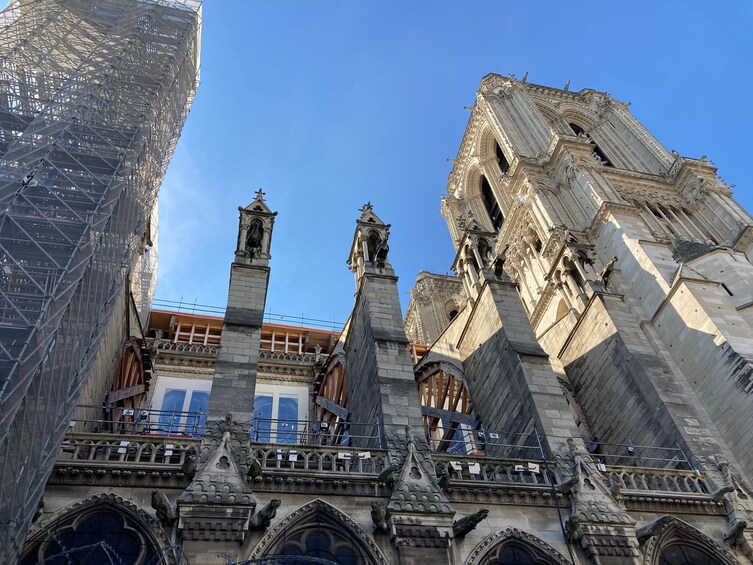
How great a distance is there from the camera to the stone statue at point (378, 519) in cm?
1095

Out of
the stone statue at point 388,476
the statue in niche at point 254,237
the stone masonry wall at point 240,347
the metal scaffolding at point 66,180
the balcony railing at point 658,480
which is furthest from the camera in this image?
the statue in niche at point 254,237

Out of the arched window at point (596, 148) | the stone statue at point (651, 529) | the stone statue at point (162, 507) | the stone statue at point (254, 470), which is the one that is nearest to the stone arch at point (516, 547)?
the stone statue at point (651, 529)

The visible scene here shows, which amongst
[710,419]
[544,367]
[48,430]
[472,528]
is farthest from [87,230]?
[710,419]

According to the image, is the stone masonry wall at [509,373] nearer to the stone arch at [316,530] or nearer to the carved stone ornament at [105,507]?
the stone arch at [316,530]

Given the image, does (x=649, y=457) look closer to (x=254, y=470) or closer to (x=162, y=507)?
(x=254, y=470)

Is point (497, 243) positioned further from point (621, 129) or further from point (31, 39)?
point (31, 39)

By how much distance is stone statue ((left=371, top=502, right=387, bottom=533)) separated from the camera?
431 inches

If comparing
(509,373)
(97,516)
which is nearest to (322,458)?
(97,516)

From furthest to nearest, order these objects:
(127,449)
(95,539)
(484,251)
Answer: (484,251) < (127,449) < (95,539)

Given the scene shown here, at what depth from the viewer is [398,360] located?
14250mm

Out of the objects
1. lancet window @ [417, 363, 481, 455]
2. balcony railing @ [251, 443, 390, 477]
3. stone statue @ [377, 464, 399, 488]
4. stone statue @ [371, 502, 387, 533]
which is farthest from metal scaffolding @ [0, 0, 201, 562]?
lancet window @ [417, 363, 481, 455]

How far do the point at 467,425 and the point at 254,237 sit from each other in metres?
8.02

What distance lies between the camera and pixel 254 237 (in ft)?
57.9

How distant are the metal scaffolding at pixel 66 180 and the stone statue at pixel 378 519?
5.27 meters
